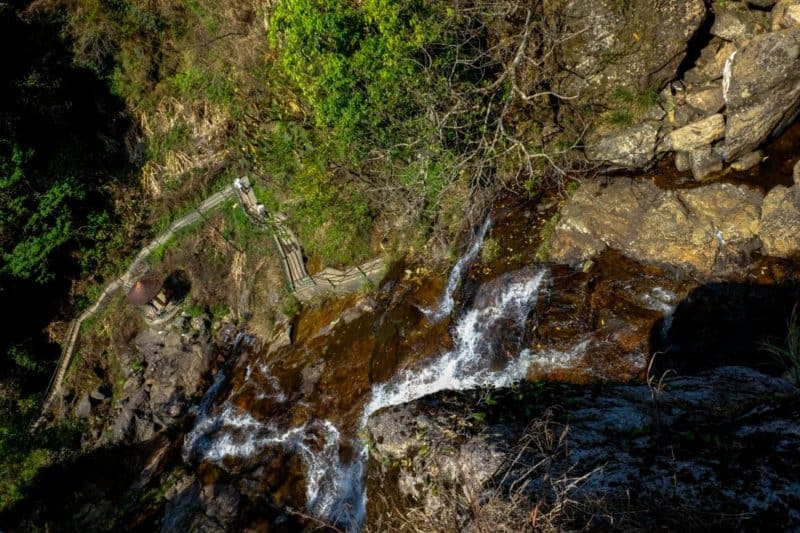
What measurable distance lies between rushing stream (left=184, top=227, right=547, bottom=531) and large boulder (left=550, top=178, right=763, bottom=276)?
115 centimetres

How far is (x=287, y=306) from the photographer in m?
12.1

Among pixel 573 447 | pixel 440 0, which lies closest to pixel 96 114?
pixel 440 0

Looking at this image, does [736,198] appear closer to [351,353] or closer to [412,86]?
[412,86]

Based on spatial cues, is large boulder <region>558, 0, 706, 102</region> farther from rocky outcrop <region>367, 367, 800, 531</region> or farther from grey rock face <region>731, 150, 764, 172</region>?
rocky outcrop <region>367, 367, 800, 531</region>

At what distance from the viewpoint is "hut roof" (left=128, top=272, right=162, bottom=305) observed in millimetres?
12562

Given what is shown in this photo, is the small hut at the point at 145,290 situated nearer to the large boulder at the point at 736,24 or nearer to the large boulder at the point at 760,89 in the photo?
the large boulder at the point at 760,89

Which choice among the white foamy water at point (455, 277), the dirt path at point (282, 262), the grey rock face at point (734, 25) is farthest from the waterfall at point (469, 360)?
the grey rock face at point (734, 25)

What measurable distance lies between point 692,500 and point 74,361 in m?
17.5

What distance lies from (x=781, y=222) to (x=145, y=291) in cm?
1483

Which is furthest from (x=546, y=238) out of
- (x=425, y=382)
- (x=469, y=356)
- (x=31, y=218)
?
(x=31, y=218)

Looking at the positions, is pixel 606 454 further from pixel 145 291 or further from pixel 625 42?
pixel 145 291

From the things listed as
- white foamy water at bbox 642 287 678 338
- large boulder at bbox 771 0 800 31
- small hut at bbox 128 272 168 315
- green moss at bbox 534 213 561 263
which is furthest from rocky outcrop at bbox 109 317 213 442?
large boulder at bbox 771 0 800 31

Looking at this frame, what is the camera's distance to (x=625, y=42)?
835 centimetres

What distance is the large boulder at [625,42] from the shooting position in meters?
7.91
